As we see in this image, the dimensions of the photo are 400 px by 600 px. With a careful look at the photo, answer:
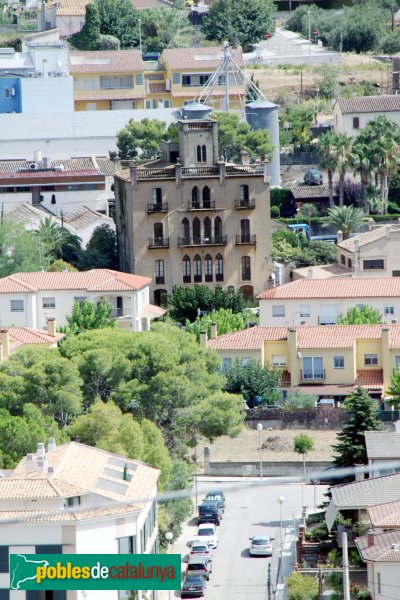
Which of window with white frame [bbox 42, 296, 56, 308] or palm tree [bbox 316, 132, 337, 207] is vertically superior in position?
palm tree [bbox 316, 132, 337, 207]

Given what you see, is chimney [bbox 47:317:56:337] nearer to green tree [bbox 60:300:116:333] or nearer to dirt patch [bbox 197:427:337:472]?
green tree [bbox 60:300:116:333]

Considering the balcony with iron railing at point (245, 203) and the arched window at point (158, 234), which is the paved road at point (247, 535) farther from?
the balcony with iron railing at point (245, 203)

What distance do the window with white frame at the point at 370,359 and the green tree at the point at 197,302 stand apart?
1186cm

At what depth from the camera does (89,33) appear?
560ft

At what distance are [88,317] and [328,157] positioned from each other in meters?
31.4

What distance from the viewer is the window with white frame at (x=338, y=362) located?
97938 mm

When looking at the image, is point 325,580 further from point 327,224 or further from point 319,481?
point 327,224

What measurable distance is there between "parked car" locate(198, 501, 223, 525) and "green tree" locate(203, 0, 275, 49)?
319 ft

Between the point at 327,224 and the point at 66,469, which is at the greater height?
the point at 66,469

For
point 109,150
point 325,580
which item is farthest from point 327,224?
point 325,580

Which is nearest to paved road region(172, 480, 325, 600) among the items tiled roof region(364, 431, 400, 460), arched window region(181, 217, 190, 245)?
tiled roof region(364, 431, 400, 460)

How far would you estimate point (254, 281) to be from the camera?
118m

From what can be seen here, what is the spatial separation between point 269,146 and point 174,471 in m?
63.3

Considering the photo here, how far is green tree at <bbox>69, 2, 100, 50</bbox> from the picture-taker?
17000 cm
